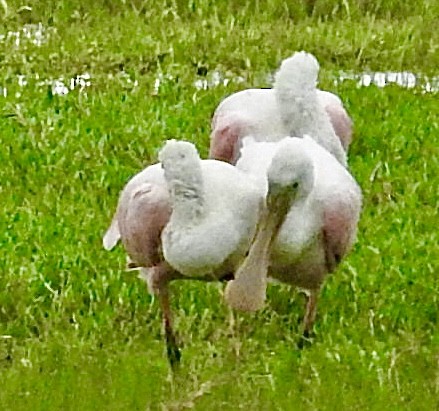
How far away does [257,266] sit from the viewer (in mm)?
4914

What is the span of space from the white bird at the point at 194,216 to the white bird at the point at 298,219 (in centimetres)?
6

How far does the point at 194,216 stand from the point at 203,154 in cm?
230

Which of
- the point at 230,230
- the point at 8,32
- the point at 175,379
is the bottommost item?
the point at 8,32

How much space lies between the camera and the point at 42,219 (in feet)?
20.6

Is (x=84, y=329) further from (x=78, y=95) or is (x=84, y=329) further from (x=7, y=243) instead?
(x=78, y=95)

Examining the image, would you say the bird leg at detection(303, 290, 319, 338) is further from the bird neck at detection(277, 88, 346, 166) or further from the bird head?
the bird head

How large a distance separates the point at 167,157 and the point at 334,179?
25.3 inches

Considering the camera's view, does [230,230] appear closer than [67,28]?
Yes

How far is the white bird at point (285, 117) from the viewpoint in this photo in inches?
223

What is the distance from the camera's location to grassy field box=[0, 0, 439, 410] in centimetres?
472

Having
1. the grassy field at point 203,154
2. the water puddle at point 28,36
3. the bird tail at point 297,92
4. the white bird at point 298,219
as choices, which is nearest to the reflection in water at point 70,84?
the grassy field at point 203,154

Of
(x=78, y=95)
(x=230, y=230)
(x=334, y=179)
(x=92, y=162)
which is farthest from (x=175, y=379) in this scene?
(x=78, y=95)

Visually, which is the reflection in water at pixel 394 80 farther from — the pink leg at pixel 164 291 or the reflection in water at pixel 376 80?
the pink leg at pixel 164 291

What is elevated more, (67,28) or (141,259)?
(141,259)
